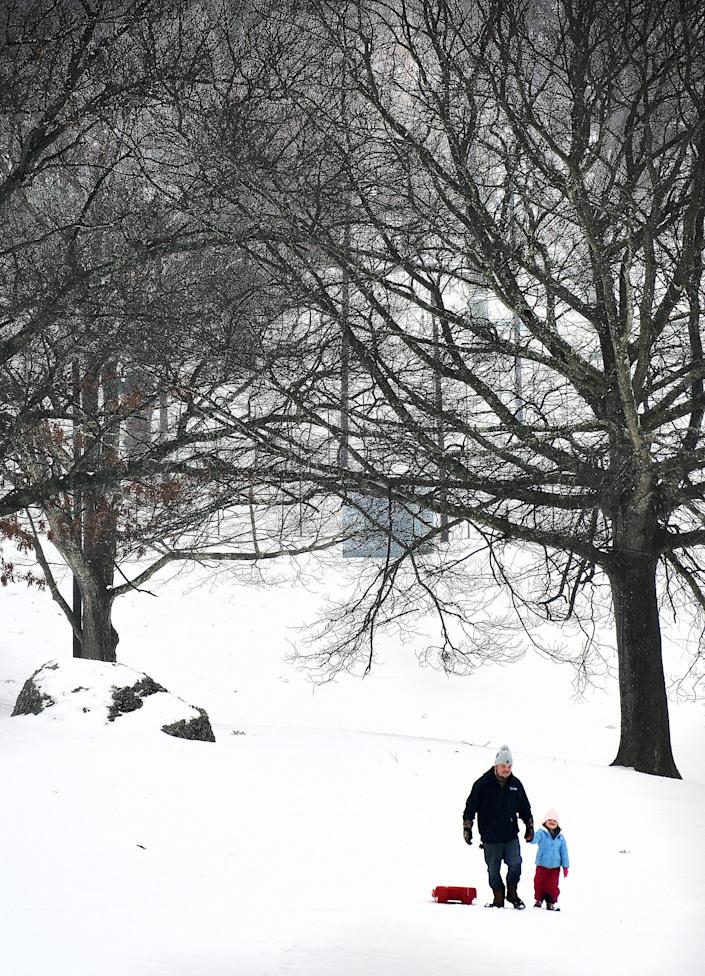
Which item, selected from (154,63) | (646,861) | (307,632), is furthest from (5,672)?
(646,861)

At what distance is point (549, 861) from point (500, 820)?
455 millimetres

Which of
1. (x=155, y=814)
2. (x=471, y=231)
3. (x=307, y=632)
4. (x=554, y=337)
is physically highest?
(x=471, y=231)

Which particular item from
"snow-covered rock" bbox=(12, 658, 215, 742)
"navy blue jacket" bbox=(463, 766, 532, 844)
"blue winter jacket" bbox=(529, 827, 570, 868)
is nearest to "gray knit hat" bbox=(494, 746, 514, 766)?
"navy blue jacket" bbox=(463, 766, 532, 844)

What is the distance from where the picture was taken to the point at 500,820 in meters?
8.17

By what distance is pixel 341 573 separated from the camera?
27.8 meters

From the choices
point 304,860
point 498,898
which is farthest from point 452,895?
point 304,860

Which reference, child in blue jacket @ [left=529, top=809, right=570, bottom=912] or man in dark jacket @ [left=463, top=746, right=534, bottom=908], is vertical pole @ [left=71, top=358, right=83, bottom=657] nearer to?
man in dark jacket @ [left=463, top=746, right=534, bottom=908]

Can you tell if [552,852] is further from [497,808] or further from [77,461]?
[77,461]

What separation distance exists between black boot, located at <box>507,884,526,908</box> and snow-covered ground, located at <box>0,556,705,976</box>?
174mm

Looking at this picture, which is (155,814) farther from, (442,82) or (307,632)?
(307,632)

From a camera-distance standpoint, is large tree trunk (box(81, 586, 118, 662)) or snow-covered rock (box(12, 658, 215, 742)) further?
large tree trunk (box(81, 586, 118, 662))

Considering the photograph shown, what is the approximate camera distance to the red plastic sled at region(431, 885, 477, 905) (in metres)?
7.96

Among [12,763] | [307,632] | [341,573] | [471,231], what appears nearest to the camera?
[12,763]

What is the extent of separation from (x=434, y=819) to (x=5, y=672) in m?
14.4
